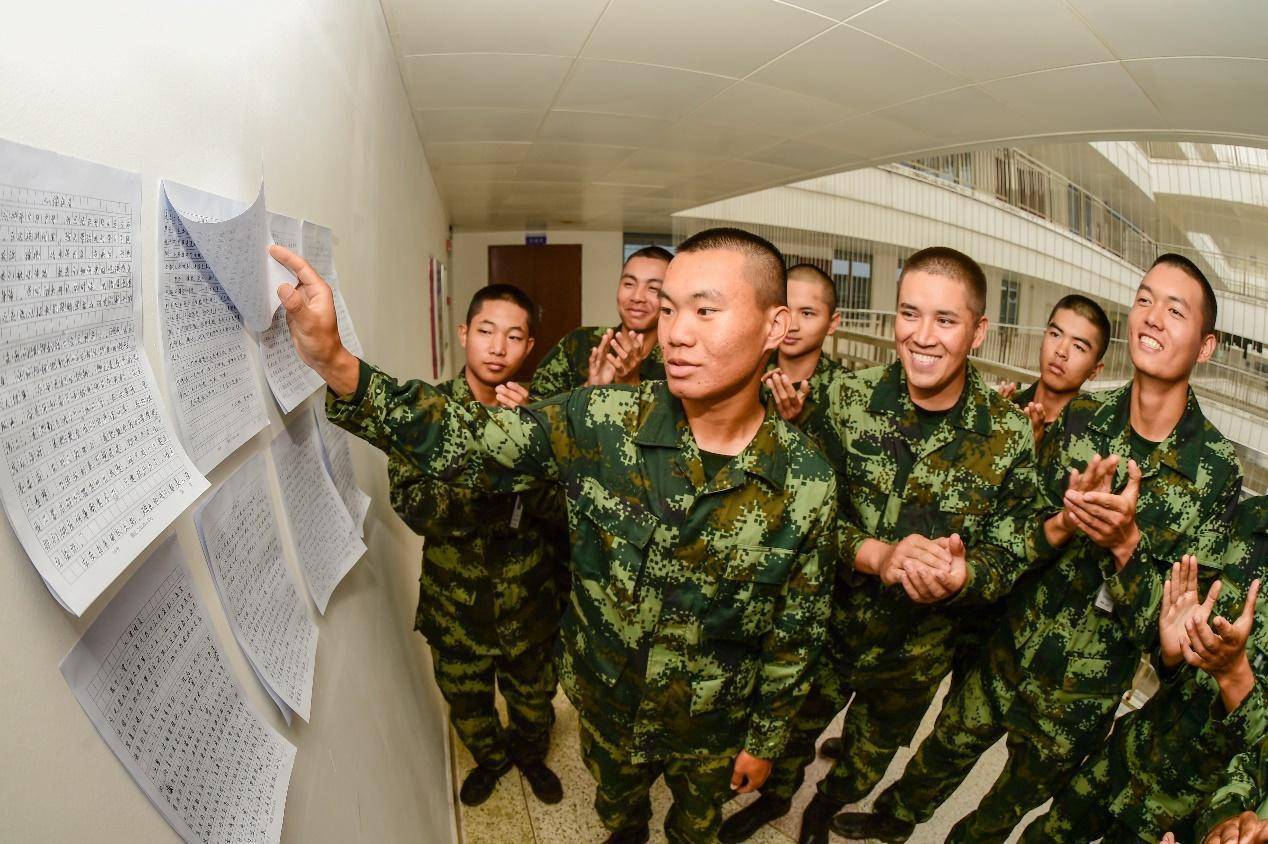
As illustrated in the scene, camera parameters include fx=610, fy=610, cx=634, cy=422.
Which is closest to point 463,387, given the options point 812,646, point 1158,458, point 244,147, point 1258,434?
point 244,147

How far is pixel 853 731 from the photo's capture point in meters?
1.97

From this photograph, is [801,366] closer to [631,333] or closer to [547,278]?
[631,333]

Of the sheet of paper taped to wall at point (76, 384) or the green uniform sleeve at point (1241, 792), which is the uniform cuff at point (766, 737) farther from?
the sheet of paper taped to wall at point (76, 384)

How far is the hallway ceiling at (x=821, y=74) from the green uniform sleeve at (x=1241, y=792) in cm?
183

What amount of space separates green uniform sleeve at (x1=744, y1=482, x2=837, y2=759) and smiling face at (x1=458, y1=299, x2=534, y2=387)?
931 millimetres

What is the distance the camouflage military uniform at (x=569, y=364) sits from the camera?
2447 mm

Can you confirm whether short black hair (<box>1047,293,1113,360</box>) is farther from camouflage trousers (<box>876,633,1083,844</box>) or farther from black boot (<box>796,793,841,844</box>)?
black boot (<box>796,793,841,844</box>)

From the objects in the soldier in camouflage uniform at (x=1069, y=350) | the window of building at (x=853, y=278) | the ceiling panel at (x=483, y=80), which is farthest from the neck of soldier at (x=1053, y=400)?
the window of building at (x=853, y=278)

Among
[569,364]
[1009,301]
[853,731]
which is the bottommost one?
[853,731]

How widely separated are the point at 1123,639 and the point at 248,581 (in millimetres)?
1968

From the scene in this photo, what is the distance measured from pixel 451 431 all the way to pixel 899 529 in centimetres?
130

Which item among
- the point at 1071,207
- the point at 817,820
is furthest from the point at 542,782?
the point at 1071,207

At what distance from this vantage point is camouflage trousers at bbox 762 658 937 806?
1873 mm

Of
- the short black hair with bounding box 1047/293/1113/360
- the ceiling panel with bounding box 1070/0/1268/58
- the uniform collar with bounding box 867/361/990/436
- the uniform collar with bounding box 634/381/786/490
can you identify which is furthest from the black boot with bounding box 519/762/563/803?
the ceiling panel with bounding box 1070/0/1268/58
